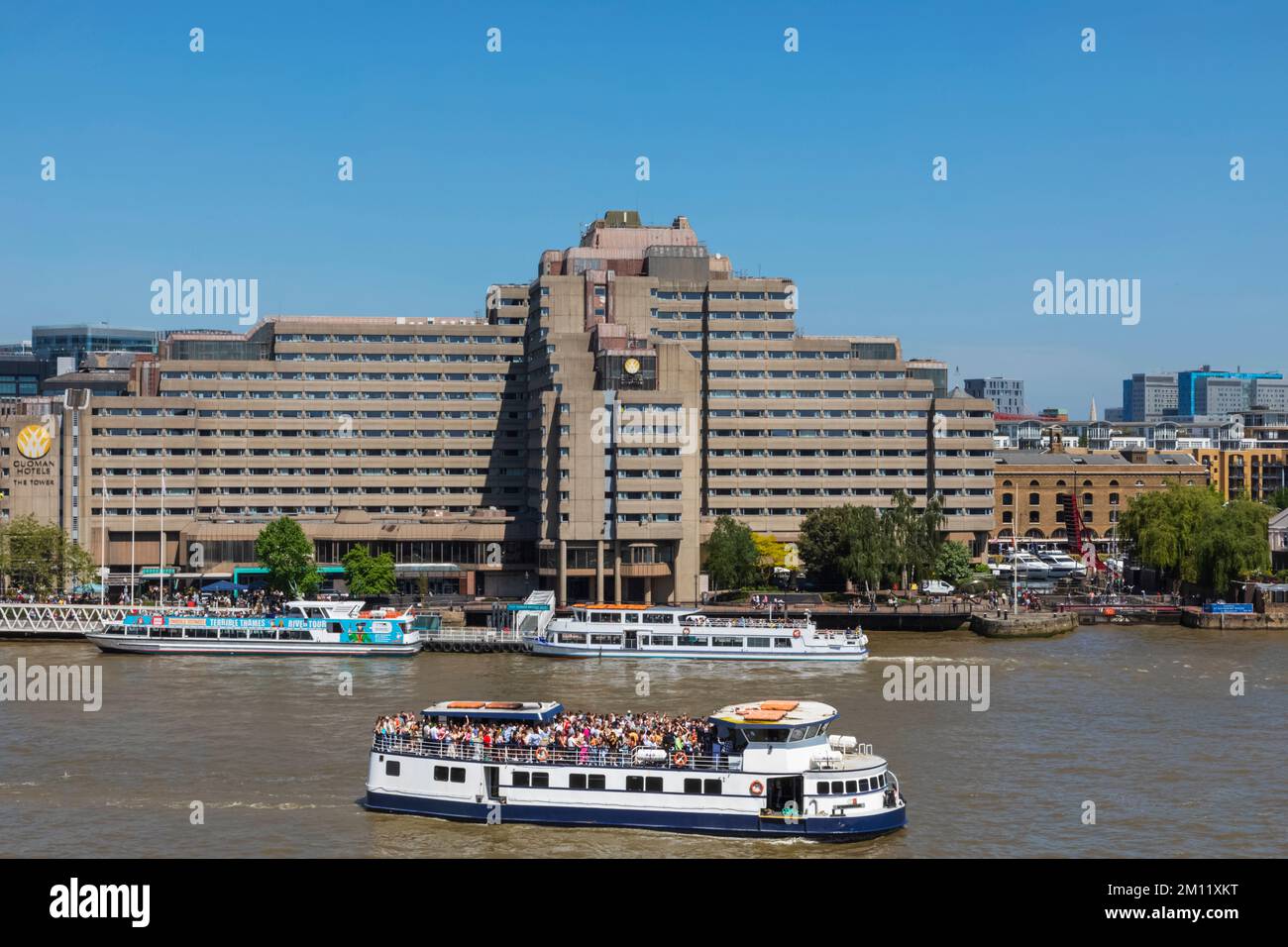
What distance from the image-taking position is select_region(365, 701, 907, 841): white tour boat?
4812 centimetres

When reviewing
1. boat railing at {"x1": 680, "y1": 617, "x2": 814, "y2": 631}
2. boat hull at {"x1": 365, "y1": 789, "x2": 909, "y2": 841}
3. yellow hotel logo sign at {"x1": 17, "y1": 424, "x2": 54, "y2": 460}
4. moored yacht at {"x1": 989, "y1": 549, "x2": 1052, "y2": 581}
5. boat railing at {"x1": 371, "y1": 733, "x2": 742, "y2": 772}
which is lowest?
boat hull at {"x1": 365, "y1": 789, "x2": 909, "y2": 841}

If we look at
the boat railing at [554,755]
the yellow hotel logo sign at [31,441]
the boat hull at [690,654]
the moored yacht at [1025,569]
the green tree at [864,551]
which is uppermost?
the yellow hotel logo sign at [31,441]

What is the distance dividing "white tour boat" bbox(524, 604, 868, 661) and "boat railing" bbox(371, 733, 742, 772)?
139 feet

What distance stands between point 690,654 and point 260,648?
26.6 m

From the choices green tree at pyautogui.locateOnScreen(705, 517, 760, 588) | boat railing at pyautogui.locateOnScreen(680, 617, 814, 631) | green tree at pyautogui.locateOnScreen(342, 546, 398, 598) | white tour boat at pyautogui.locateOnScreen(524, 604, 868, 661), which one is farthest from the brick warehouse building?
white tour boat at pyautogui.locateOnScreen(524, 604, 868, 661)

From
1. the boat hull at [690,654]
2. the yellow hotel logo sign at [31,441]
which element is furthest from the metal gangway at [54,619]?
the yellow hotel logo sign at [31,441]

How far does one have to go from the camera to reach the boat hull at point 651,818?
47.7m

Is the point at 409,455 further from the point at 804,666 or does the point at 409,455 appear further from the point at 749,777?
the point at 749,777

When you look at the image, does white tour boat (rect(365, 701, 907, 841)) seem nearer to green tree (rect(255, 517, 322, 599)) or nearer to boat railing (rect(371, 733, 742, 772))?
boat railing (rect(371, 733, 742, 772))

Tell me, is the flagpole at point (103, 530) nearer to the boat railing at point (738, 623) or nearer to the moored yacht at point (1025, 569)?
the boat railing at point (738, 623)

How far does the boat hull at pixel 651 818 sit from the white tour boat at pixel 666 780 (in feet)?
0.11

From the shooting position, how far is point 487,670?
288 ft
